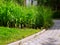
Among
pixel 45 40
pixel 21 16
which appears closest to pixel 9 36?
pixel 45 40

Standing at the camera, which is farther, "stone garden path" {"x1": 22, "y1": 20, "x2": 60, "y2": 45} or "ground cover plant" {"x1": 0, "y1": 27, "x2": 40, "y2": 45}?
"stone garden path" {"x1": 22, "y1": 20, "x2": 60, "y2": 45}

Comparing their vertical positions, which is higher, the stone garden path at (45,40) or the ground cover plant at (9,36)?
the ground cover plant at (9,36)

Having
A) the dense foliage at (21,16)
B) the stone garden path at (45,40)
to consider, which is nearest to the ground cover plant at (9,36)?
the stone garden path at (45,40)

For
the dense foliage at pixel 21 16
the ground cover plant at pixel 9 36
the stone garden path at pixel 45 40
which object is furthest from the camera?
the dense foliage at pixel 21 16

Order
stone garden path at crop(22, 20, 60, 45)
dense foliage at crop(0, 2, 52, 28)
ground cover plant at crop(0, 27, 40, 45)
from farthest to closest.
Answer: dense foliage at crop(0, 2, 52, 28) < stone garden path at crop(22, 20, 60, 45) < ground cover plant at crop(0, 27, 40, 45)

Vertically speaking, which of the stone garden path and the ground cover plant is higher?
the ground cover plant

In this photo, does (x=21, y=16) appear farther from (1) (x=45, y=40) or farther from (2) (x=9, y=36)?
(2) (x=9, y=36)

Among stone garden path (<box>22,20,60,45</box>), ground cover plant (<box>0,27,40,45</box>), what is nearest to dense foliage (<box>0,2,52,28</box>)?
stone garden path (<box>22,20,60,45</box>)

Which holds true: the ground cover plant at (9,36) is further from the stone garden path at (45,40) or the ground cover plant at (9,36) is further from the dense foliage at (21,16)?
the dense foliage at (21,16)

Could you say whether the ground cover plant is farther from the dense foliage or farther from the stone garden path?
the dense foliage

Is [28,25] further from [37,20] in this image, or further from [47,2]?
[47,2]

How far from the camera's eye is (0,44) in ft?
32.8

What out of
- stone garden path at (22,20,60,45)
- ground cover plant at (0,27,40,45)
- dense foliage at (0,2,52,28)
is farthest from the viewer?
dense foliage at (0,2,52,28)

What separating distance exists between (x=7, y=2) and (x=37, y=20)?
2.94 metres
